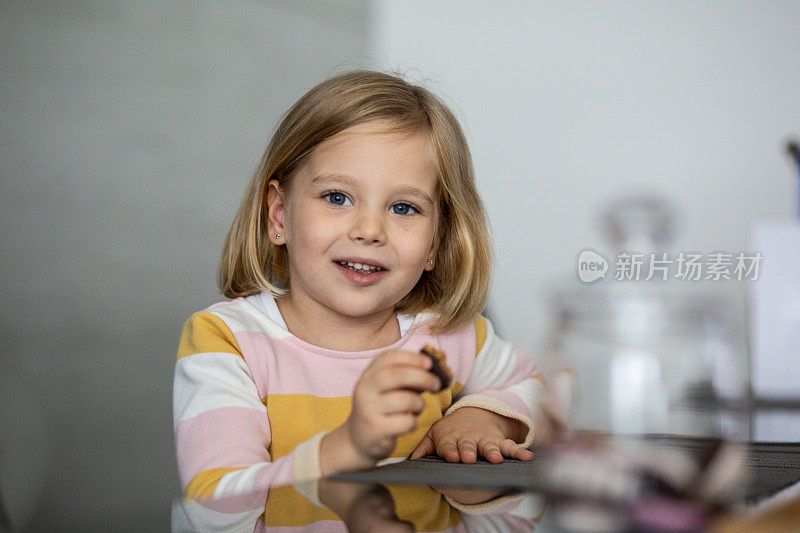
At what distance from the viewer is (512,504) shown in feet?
1.48

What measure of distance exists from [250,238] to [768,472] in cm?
80

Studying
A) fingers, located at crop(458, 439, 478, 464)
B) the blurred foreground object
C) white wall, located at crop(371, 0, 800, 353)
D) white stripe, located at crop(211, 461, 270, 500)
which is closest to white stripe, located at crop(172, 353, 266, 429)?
white stripe, located at crop(211, 461, 270, 500)

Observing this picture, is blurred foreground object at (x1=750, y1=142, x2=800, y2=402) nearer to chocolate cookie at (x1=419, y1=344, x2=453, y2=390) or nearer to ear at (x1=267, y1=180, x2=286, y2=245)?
ear at (x1=267, y1=180, x2=286, y2=245)

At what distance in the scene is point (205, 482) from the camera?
2.40ft

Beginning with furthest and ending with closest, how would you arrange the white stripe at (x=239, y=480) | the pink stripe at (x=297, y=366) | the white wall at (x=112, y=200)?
the white wall at (x=112, y=200)
the pink stripe at (x=297, y=366)
the white stripe at (x=239, y=480)

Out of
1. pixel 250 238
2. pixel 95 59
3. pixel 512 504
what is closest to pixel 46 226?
pixel 95 59

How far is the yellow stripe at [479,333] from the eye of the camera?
118 centimetres

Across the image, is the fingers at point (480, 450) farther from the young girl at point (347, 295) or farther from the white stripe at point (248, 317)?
the white stripe at point (248, 317)

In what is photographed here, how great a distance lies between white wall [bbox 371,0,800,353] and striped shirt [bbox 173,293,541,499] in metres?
1.87

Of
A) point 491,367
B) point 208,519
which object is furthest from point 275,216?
point 208,519

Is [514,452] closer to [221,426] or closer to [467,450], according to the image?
[467,450]

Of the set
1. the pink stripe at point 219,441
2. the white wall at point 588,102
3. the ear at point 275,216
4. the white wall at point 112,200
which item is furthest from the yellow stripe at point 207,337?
the white wall at point 588,102

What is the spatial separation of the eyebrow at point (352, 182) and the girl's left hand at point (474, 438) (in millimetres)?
289

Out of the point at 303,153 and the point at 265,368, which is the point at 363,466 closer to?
the point at 265,368
